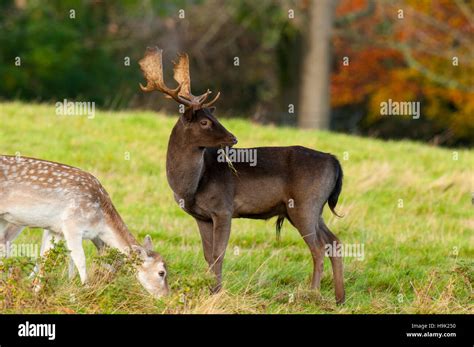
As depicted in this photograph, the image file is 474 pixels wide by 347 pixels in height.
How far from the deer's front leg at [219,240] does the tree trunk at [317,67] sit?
59.8ft

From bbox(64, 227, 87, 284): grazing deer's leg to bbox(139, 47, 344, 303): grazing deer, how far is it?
1.00m

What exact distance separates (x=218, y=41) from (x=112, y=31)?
427 cm

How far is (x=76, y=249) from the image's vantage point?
28.6 feet

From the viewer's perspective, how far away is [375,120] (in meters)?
33.0

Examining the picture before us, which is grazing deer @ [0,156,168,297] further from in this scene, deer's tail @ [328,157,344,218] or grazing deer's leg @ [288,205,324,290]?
deer's tail @ [328,157,344,218]

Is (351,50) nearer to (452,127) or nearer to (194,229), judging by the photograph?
(452,127)

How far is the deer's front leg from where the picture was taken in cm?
916

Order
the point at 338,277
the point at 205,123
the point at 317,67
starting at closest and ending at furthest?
the point at 205,123 → the point at 338,277 → the point at 317,67

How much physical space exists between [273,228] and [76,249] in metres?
4.16

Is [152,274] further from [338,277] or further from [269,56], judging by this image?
[269,56]

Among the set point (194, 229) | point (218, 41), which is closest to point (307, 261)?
point (194, 229)
